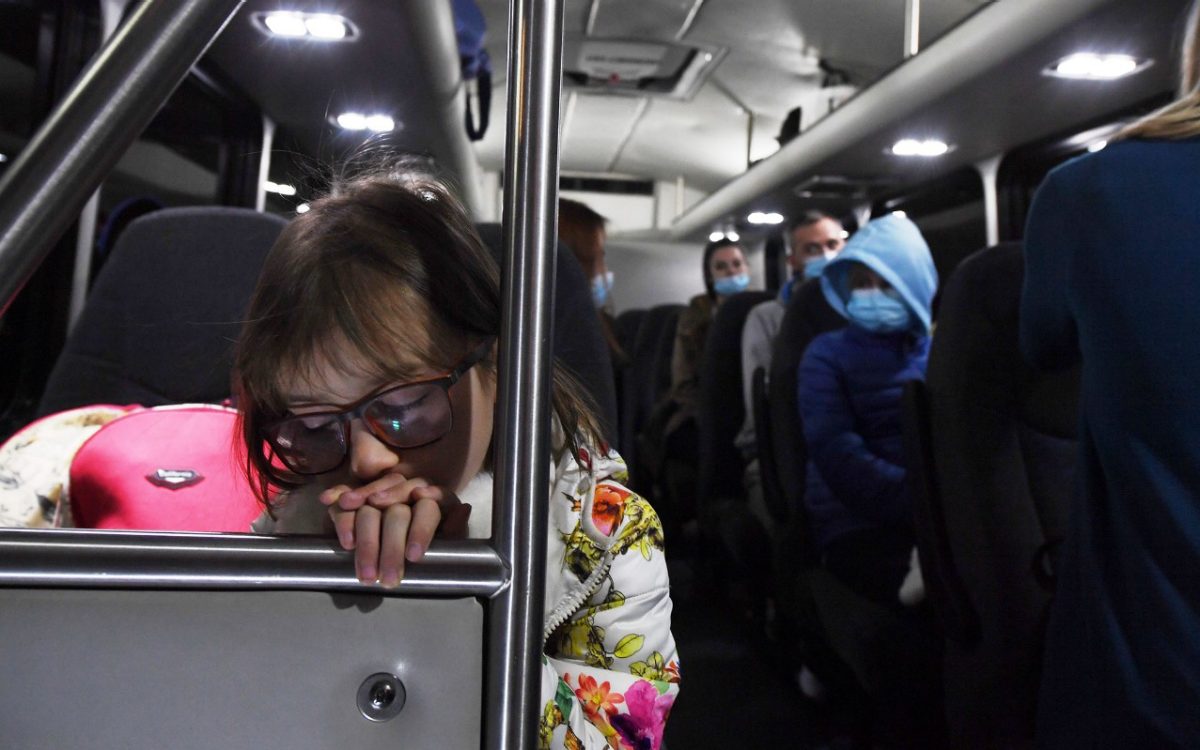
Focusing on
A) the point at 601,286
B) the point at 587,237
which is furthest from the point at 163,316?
the point at 601,286

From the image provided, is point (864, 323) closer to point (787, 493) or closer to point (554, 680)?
point (787, 493)

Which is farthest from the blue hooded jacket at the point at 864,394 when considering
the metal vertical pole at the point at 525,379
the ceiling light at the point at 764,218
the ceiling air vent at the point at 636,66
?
the ceiling light at the point at 764,218

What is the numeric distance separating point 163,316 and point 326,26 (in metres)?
1.13

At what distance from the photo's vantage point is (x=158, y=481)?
0.89 meters

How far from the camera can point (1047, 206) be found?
102 cm

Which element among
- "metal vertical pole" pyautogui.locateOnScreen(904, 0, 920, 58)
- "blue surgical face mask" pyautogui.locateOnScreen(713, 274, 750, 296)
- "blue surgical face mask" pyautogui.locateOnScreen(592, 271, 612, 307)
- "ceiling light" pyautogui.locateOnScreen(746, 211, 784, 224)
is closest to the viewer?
"blue surgical face mask" pyautogui.locateOnScreen(592, 271, 612, 307)

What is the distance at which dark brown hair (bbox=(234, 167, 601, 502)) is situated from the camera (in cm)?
63

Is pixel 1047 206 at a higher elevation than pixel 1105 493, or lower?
higher

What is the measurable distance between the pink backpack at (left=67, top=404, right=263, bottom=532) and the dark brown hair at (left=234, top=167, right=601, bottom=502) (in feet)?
0.78

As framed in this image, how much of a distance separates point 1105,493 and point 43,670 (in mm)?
1016

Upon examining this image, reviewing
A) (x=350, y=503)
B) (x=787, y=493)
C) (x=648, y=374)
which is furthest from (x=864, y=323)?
(x=648, y=374)

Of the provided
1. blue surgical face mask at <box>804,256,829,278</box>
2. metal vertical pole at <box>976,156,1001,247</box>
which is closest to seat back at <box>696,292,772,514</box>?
blue surgical face mask at <box>804,256,829,278</box>

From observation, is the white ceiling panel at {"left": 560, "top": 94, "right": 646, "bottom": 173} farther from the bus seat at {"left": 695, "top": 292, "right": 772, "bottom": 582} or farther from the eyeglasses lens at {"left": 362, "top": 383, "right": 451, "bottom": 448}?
the eyeglasses lens at {"left": 362, "top": 383, "right": 451, "bottom": 448}

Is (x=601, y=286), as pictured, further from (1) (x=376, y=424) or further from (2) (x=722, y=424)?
(1) (x=376, y=424)
